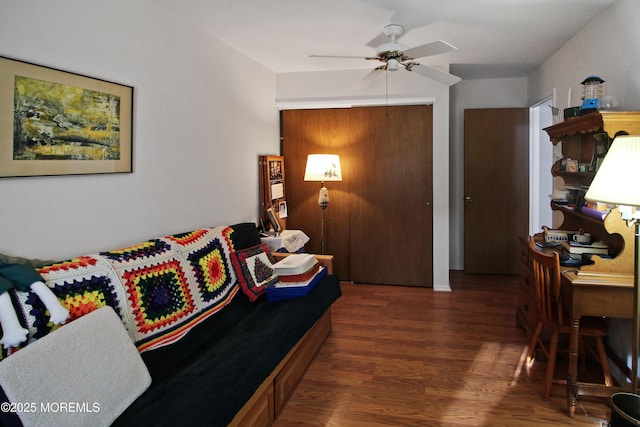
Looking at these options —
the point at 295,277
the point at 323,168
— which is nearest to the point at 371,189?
the point at 323,168

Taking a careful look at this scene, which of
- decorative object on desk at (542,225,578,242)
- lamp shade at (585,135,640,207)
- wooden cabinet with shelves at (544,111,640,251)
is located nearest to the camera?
lamp shade at (585,135,640,207)

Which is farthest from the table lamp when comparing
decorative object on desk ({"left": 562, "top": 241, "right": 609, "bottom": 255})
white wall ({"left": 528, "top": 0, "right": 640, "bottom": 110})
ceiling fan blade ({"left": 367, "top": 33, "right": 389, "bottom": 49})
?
ceiling fan blade ({"left": 367, "top": 33, "right": 389, "bottom": 49})

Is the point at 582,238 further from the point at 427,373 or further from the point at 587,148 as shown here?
the point at 427,373

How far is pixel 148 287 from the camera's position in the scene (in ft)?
7.61

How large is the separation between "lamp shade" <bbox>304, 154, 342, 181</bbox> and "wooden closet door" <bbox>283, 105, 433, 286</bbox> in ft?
1.31

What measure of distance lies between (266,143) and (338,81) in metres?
1.07

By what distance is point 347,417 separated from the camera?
2.44 meters

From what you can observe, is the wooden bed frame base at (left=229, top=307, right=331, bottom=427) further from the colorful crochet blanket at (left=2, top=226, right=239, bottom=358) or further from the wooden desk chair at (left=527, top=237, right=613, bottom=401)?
the wooden desk chair at (left=527, top=237, right=613, bottom=401)

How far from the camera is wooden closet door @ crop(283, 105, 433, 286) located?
4.92 metres

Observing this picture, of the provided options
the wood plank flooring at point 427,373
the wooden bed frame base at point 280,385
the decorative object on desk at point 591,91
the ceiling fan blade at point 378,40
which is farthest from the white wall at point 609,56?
the wooden bed frame base at point 280,385

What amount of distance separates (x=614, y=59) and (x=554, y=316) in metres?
1.79

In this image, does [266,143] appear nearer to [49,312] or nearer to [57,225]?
[57,225]

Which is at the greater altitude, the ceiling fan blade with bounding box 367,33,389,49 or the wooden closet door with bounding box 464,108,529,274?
the ceiling fan blade with bounding box 367,33,389,49

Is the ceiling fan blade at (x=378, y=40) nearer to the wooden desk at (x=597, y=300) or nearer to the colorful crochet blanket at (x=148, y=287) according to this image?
the colorful crochet blanket at (x=148, y=287)
